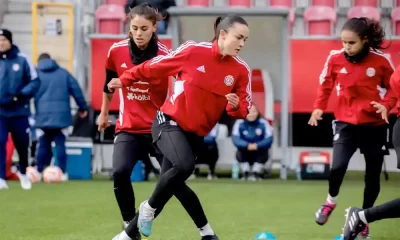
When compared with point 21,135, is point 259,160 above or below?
below

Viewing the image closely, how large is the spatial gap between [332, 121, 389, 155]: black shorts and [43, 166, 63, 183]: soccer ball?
25.0 ft

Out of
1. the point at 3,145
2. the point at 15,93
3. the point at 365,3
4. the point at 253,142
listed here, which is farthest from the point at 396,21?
the point at 3,145

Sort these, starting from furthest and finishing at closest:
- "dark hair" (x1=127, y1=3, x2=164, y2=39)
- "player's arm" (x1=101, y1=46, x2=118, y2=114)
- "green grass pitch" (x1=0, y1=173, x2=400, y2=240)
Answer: "green grass pitch" (x1=0, y1=173, x2=400, y2=240) < "player's arm" (x1=101, y1=46, x2=118, y2=114) < "dark hair" (x1=127, y1=3, x2=164, y2=39)

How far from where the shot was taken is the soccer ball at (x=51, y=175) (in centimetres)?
1567

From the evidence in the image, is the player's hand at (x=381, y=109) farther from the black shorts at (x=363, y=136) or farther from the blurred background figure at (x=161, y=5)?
the blurred background figure at (x=161, y=5)

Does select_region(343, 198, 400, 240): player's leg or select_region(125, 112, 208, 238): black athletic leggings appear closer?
select_region(125, 112, 208, 238): black athletic leggings

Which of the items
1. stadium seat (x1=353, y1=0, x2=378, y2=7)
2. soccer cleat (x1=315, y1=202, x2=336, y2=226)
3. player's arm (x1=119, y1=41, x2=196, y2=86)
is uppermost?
stadium seat (x1=353, y1=0, x2=378, y2=7)

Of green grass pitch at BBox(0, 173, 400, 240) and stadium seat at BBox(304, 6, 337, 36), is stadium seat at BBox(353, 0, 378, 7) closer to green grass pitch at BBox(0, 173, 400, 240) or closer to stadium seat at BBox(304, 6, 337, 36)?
stadium seat at BBox(304, 6, 337, 36)

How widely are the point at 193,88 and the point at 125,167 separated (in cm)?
89

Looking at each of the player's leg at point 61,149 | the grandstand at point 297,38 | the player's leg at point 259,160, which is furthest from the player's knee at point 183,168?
the player's leg at point 259,160

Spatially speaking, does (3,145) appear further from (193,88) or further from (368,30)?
(193,88)

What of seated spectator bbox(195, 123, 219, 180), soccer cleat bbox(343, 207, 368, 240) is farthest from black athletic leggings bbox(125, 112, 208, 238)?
seated spectator bbox(195, 123, 219, 180)

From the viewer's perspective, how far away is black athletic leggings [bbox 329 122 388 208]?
8812 millimetres

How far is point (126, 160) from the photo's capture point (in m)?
7.73
